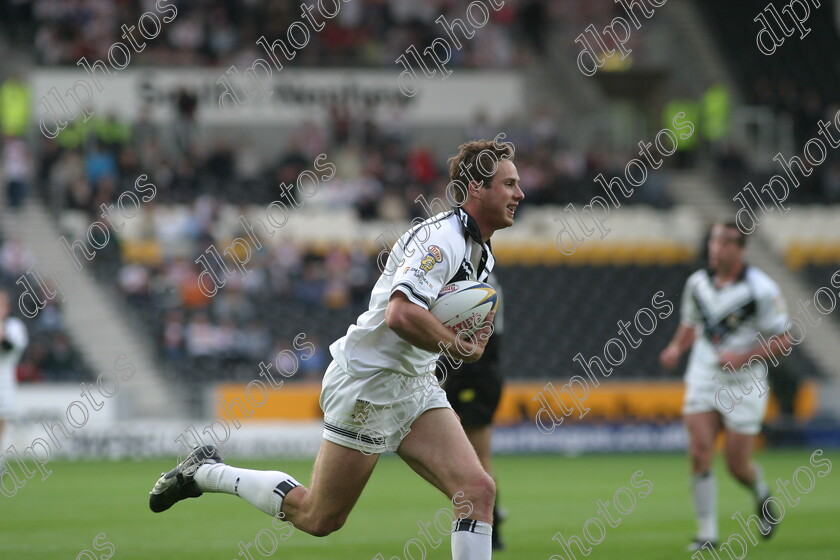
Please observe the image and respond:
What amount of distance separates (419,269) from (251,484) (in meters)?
1.80

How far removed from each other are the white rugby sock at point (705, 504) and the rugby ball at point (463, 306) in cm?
426

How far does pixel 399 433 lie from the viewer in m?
7.24

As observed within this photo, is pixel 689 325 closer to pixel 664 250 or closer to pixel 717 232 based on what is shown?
pixel 717 232

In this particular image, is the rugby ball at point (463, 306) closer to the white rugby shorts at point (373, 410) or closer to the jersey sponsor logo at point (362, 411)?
the white rugby shorts at point (373, 410)

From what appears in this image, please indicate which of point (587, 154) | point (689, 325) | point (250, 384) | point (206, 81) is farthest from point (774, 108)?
point (689, 325)

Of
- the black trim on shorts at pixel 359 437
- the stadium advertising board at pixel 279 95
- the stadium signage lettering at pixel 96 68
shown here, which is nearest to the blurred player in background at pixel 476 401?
the black trim on shorts at pixel 359 437

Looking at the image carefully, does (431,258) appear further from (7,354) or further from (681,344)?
(7,354)

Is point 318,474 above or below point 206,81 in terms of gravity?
below

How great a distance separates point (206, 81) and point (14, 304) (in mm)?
8306

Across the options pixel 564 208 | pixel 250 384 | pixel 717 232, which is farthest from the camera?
pixel 564 208

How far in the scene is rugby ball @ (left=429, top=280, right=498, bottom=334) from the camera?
23.0 feet

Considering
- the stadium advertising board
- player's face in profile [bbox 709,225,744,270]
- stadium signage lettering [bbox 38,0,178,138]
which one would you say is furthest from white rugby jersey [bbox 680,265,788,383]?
the stadium advertising board

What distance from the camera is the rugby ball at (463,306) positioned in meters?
7.00

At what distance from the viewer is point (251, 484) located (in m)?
7.77
